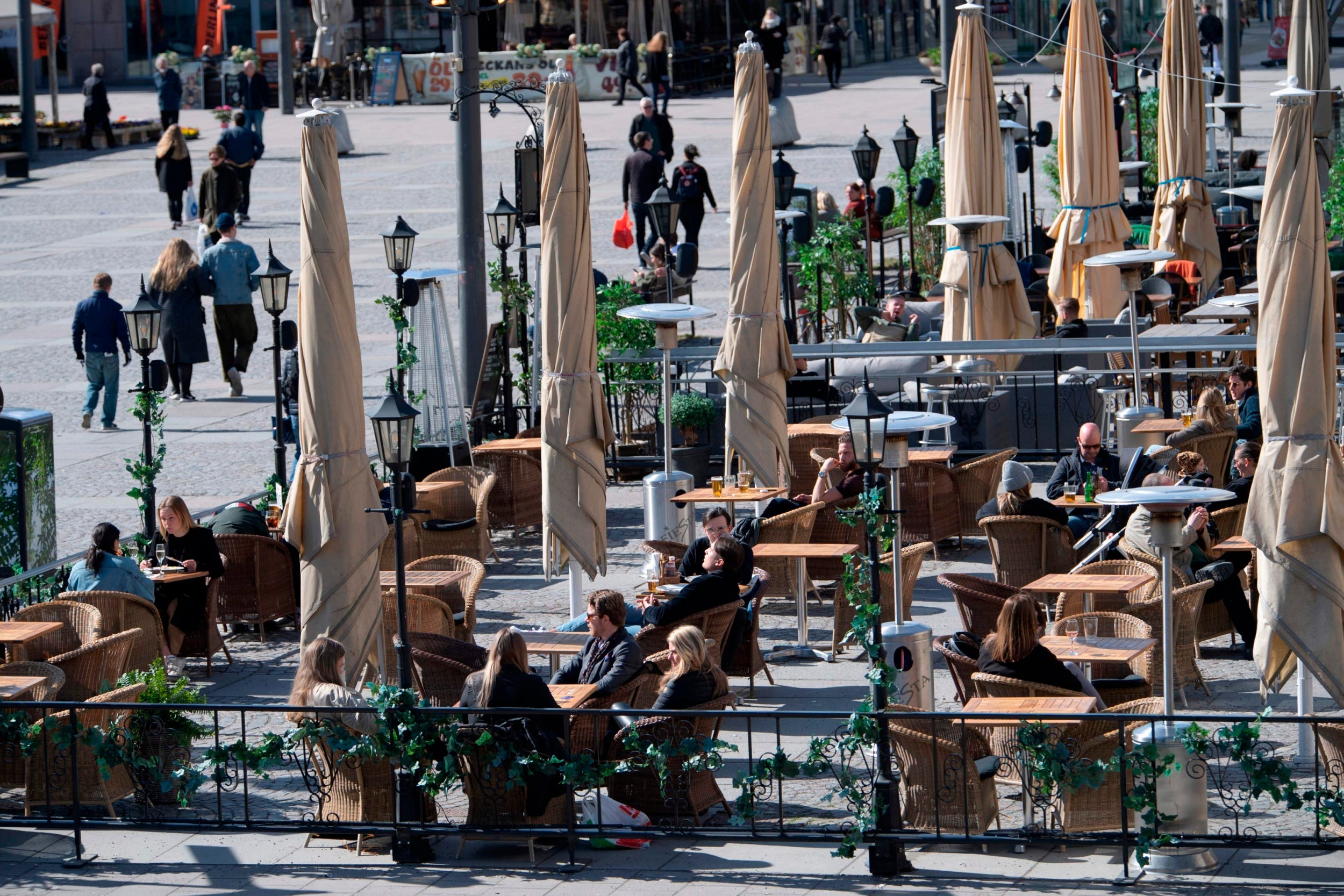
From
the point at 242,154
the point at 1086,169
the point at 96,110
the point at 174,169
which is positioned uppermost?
the point at 96,110

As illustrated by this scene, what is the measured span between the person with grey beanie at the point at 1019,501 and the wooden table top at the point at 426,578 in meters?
3.48

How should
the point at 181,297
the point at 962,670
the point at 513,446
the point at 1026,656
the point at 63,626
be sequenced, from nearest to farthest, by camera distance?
the point at 1026,656
the point at 962,670
the point at 63,626
the point at 513,446
the point at 181,297

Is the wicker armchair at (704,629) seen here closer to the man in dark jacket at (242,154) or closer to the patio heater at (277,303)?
the patio heater at (277,303)

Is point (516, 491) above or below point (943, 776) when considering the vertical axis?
above

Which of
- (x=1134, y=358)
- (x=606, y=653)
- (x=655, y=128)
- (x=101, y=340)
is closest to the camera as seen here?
(x=606, y=653)

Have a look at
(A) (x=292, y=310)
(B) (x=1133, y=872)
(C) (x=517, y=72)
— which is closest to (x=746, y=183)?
(B) (x=1133, y=872)

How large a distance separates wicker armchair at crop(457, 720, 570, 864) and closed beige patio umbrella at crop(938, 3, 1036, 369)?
9991 millimetres

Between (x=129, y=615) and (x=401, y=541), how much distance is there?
291cm

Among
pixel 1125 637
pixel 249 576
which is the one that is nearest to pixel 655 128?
pixel 249 576

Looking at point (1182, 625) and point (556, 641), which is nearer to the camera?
point (556, 641)

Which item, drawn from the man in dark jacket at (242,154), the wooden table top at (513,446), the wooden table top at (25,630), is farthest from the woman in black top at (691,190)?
the wooden table top at (25,630)

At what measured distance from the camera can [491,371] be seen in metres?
18.2

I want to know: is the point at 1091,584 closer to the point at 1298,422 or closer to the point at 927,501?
the point at 1298,422

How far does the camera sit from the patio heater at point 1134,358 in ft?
50.9
